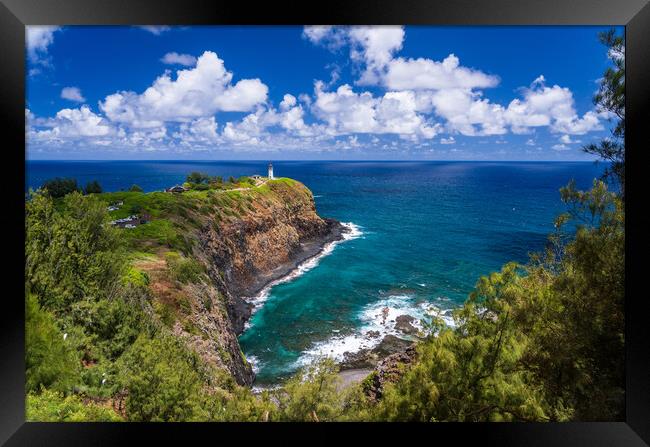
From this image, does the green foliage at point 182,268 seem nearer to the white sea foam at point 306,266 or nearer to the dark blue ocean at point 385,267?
the dark blue ocean at point 385,267

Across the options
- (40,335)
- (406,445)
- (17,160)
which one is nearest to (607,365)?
(406,445)

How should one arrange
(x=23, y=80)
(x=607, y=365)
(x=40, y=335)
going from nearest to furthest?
(x=23, y=80) → (x=607, y=365) → (x=40, y=335)

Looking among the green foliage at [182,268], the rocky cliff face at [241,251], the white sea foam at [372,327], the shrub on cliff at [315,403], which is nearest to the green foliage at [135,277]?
the green foliage at [182,268]

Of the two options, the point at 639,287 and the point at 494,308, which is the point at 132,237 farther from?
the point at 639,287

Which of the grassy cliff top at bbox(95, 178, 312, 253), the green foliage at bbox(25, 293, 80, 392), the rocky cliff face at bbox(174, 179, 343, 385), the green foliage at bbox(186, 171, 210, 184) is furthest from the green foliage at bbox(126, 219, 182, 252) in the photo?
the green foliage at bbox(186, 171, 210, 184)

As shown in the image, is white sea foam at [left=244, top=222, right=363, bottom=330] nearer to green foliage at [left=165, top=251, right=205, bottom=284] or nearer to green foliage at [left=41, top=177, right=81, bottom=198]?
green foliage at [left=165, top=251, right=205, bottom=284]

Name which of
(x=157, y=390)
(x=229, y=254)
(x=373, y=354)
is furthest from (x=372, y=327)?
(x=157, y=390)
